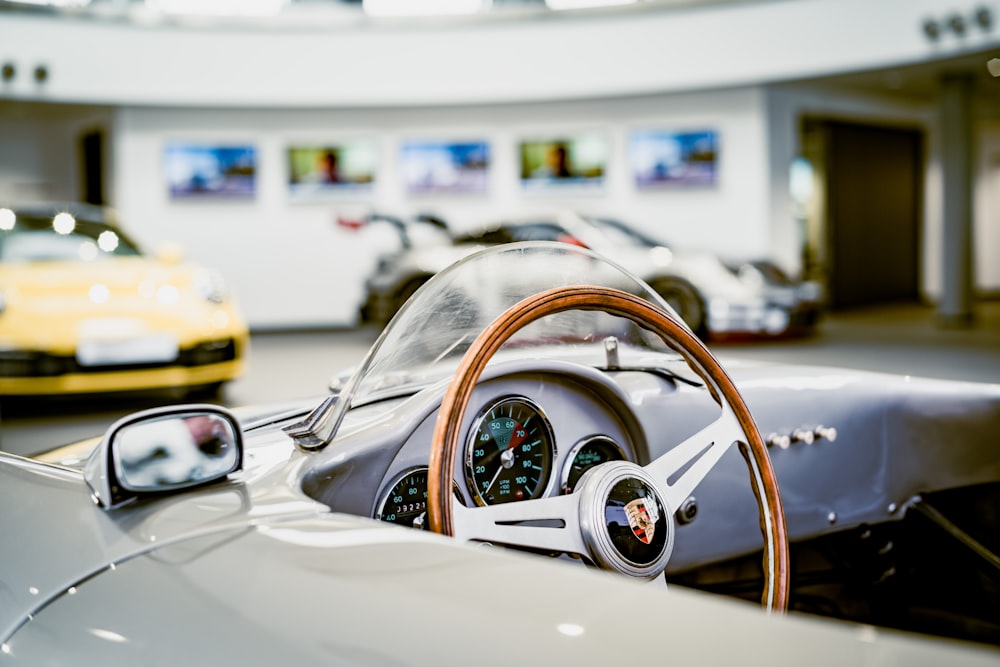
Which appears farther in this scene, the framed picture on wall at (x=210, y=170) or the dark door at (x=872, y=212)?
the dark door at (x=872, y=212)

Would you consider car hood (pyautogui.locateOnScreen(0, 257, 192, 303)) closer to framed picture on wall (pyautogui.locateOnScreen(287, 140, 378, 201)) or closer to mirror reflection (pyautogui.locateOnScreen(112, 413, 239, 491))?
mirror reflection (pyautogui.locateOnScreen(112, 413, 239, 491))

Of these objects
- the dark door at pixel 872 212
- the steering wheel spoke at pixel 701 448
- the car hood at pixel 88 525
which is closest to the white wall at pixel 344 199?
the dark door at pixel 872 212

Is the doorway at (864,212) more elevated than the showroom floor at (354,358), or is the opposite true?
the doorway at (864,212)

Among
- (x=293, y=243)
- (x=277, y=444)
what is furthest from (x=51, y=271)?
(x=293, y=243)

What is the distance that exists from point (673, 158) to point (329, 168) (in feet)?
14.4

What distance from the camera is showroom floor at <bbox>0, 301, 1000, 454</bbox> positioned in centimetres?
550

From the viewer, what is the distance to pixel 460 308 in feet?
4.65

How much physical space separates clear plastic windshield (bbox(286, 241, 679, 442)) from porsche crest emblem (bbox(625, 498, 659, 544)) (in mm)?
299

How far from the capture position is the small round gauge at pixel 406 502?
139 centimetres

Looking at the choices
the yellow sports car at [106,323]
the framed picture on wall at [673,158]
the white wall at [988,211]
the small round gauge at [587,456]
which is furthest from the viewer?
the white wall at [988,211]

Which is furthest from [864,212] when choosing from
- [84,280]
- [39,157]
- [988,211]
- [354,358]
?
[84,280]

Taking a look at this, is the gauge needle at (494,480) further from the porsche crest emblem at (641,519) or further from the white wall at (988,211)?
the white wall at (988,211)

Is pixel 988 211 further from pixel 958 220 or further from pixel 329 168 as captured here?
pixel 329 168

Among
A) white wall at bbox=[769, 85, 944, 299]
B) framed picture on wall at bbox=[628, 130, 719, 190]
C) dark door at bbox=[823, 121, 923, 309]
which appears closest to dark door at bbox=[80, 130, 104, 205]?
framed picture on wall at bbox=[628, 130, 719, 190]
